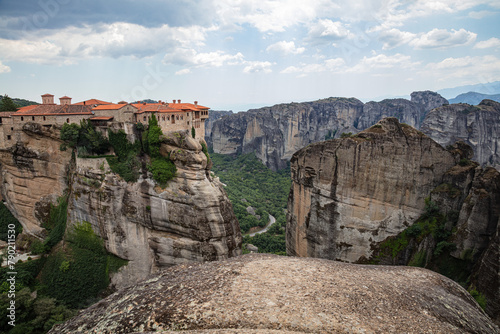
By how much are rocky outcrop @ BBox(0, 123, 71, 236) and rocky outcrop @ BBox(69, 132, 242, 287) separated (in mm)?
3461

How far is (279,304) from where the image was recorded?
11.5 m

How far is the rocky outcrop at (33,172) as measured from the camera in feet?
108

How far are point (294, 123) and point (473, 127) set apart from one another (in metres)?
53.7

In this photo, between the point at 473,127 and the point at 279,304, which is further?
the point at 473,127

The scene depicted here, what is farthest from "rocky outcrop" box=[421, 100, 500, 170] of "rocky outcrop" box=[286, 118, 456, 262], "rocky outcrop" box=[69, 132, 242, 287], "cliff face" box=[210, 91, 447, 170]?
"rocky outcrop" box=[69, 132, 242, 287]

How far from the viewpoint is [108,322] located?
11.1m

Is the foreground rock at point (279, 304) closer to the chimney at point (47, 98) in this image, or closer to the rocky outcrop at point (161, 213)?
the rocky outcrop at point (161, 213)

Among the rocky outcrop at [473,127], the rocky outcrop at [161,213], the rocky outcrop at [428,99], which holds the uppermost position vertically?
the rocky outcrop at [428,99]

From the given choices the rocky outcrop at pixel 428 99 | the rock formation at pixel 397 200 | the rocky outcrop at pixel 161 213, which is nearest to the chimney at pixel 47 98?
the rocky outcrop at pixel 161 213

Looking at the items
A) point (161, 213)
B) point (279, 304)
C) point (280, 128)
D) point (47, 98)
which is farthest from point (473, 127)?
point (47, 98)

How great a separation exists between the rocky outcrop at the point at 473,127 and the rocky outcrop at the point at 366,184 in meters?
50.6

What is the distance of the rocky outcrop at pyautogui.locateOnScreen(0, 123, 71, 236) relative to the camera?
108 feet

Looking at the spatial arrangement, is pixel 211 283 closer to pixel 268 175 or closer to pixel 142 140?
pixel 142 140

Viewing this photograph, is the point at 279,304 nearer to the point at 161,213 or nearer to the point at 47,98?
the point at 161,213
